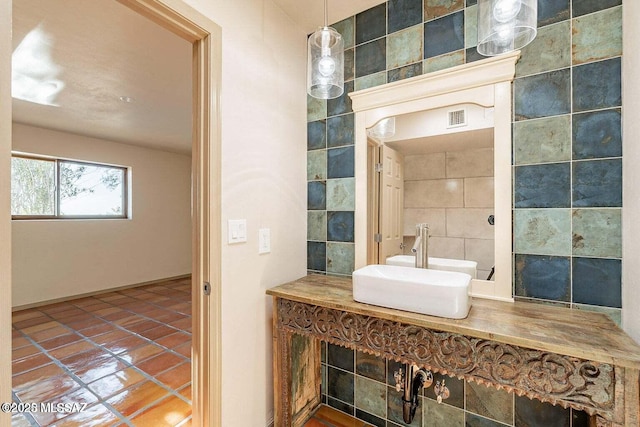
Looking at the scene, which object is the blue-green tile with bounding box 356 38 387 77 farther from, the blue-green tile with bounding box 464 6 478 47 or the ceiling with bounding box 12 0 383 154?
the blue-green tile with bounding box 464 6 478 47

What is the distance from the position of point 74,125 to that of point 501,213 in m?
4.83

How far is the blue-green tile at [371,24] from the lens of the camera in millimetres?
1712

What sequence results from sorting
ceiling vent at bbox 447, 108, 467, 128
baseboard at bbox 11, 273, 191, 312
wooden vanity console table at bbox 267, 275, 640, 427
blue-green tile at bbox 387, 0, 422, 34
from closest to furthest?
wooden vanity console table at bbox 267, 275, 640, 427 < ceiling vent at bbox 447, 108, 467, 128 < blue-green tile at bbox 387, 0, 422, 34 < baseboard at bbox 11, 273, 191, 312

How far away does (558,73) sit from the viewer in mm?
1268

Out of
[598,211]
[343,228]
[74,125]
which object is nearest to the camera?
[598,211]

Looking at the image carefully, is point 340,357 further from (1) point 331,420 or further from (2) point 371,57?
(2) point 371,57

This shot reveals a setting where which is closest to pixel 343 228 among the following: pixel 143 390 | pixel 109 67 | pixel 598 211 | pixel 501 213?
pixel 501 213

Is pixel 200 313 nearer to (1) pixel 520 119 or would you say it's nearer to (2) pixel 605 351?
(2) pixel 605 351

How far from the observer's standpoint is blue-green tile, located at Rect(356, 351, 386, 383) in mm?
1669

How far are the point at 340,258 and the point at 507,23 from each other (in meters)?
1.39

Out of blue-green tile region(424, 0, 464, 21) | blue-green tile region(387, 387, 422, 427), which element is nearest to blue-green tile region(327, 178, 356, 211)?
blue-green tile region(424, 0, 464, 21)

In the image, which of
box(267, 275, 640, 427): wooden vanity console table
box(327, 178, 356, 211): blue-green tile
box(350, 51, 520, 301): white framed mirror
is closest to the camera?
box(267, 275, 640, 427): wooden vanity console table

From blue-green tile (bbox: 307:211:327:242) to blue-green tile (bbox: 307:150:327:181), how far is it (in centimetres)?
24

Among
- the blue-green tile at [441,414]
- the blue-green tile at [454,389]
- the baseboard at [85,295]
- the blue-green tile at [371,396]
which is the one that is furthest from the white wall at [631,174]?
the baseboard at [85,295]
